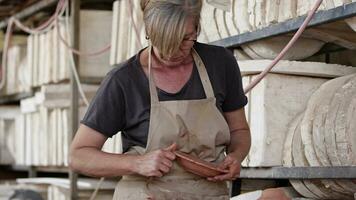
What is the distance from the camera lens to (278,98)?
12.3 ft

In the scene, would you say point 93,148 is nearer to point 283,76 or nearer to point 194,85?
point 194,85

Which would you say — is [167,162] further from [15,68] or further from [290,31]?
[15,68]

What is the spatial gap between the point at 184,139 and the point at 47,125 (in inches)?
145

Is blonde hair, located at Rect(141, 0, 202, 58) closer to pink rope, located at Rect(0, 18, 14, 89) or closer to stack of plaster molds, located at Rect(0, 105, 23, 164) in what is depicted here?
pink rope, located at Rect(0, 18, 14, 89)

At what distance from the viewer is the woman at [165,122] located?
104 inches

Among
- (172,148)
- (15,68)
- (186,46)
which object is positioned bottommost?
(15,68)

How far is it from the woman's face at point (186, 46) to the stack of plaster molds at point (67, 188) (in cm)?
304

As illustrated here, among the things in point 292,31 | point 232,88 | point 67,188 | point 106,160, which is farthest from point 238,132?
point 67,188

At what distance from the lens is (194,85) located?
2.74 metres

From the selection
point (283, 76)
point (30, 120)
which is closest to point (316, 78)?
point (283, 76)

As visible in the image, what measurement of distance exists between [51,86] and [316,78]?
291 centimetres

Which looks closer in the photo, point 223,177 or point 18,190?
point 223,177

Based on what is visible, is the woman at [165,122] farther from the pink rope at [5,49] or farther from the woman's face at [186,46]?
the pink rope at [5,49]

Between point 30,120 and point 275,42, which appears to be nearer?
point 275,42
